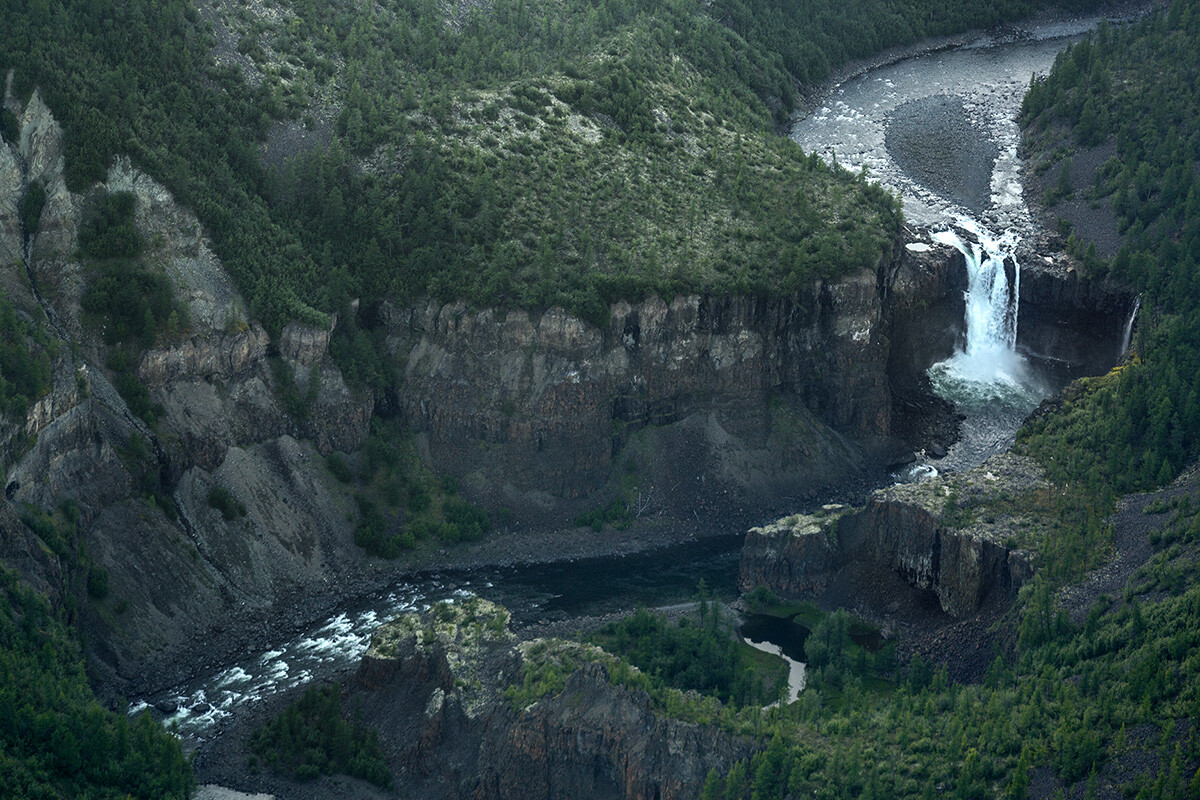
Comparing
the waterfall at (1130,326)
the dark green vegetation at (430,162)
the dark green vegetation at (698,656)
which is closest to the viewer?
the dark green vegetation at (698,656)

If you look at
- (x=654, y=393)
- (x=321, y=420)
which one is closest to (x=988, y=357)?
(x=654, y=393)

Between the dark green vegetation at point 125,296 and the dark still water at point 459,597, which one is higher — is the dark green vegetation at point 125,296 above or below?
above

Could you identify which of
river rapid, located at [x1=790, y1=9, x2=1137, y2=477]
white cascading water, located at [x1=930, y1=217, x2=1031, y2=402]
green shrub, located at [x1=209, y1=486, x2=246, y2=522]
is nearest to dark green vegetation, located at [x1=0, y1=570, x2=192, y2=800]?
green shrub, located at [x1=209, y1=486, x2=246, y2=522]

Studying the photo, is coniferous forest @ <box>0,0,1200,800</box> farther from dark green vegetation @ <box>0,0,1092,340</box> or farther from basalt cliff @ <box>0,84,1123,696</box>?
basalt cliff @ <box>0,84,1123,696</box>

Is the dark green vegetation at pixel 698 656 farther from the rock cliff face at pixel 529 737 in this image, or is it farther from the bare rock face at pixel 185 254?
the bare rock face at pixel 185 254

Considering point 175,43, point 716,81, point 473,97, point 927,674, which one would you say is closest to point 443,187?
point 473,97

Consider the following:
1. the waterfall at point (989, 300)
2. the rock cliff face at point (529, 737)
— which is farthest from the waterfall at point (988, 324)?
the rock cliff face at point (529, 737)
